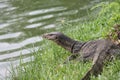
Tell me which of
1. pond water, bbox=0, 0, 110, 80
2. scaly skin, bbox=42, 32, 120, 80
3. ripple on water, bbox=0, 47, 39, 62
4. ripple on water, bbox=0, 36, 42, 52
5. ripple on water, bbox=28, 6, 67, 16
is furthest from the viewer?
Result: ripple on water, bbox=28, 6, 67, 16

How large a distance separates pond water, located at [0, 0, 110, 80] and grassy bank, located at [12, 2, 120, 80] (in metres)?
1.13

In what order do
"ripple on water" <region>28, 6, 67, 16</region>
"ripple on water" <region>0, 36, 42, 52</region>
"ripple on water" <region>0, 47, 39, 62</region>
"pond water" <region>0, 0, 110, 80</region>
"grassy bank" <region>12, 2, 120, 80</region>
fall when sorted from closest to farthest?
1. "grassy bank" <region>12, 2, 120, 80</region>
2. "ripple on water" <region>0, 47, 39, 62</region>
3. "pond water" <region>0, 0, 110, 80</region>
4. "ripple on water" <region>0, 36, 42, 52</region>
5. "ripple on water" <region>28, 6, 67, 16</region>

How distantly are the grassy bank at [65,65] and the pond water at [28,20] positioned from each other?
3.71 ft

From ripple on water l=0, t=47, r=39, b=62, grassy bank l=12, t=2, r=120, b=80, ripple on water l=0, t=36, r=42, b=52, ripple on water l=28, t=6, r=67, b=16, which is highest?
grassy bank l=12, t=2, r=120, b=80


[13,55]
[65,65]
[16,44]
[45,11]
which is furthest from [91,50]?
[45,11]

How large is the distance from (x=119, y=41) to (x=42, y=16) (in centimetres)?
693

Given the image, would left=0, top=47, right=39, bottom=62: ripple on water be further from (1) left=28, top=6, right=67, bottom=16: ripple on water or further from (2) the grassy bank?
(1) left=28, top=6, right=67, bottom=16: ripple on water

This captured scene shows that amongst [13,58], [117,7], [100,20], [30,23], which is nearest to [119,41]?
[117,7]

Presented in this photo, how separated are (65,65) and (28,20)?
21.4ft

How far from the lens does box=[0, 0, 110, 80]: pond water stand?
11.1 metres

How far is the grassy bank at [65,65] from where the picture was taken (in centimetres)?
688

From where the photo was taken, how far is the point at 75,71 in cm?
718

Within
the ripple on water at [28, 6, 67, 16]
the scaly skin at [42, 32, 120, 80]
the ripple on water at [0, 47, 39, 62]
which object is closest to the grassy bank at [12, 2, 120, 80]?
the scaly skin at [42, 32, 120, 80]

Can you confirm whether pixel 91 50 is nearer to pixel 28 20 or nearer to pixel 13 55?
pixel 13 55
